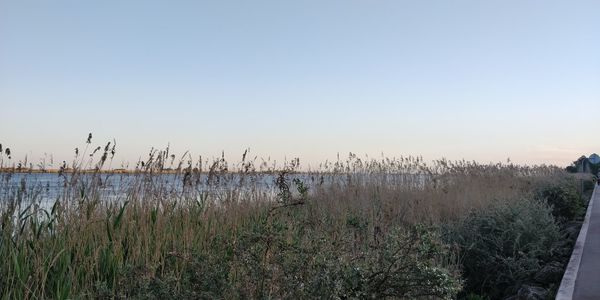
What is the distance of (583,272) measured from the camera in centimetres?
792

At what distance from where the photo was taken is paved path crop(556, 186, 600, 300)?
6.64 metres

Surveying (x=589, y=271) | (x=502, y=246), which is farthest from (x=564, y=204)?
(x=589, y=271)

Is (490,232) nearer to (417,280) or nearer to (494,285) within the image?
(494,285)

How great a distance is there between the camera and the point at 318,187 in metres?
13.5

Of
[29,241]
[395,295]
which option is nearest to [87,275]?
[29,241]

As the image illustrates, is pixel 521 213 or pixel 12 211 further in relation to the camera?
pixel 521 213

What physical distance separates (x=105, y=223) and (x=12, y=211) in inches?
40.6

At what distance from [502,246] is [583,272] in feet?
4.37

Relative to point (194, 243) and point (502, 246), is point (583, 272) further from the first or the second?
point (194, 243)

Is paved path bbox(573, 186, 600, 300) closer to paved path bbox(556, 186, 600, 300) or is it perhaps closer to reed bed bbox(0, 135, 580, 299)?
paved path bbox(556, 186, 600, 300)

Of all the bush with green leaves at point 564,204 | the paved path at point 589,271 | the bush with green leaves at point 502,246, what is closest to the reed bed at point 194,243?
the bush with green leaves at point 502,246

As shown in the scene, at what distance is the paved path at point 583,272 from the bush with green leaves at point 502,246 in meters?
0.50

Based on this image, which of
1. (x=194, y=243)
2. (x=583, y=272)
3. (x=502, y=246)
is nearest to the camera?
(x=194, y=243)

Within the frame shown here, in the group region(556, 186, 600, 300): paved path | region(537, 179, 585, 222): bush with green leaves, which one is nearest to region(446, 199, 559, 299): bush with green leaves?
region(556, 186, 600, 300): paved path
